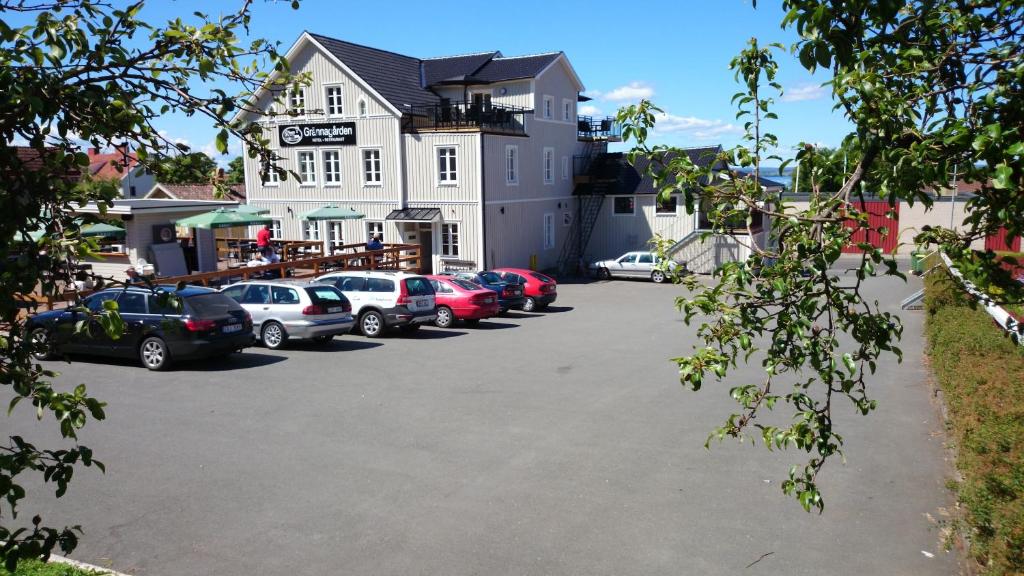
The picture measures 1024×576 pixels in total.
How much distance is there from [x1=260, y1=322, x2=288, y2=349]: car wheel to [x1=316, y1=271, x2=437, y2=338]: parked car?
247 cm

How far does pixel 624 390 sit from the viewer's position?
1400cm

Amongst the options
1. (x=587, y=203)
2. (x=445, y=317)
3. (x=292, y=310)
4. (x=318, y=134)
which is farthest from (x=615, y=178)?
(x=292, y=310)

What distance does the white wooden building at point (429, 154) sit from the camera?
33.0 metres

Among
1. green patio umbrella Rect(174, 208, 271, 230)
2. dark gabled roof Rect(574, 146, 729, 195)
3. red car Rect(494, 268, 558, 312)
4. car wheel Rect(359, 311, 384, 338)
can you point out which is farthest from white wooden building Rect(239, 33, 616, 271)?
car wheel Rect(359, 311, 384, 338)

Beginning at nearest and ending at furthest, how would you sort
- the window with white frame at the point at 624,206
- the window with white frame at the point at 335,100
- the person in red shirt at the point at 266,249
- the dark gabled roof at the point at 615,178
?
1. the person in red shirt at the point at 266,249
2. the window with white frame at the point at 335,100
3. the dark gabled roof at the point at 615,178
4. the window with white frame at the point at 624,206

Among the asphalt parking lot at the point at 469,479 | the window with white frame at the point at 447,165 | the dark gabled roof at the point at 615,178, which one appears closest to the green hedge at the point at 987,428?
the asphalt parking lot at the point at 469,479

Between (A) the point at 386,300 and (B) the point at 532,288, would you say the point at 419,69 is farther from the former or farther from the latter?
(A) the point at 386,300

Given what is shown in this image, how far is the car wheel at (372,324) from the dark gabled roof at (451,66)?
19.9 meters

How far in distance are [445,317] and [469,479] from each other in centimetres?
1271

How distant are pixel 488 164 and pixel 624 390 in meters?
20.0

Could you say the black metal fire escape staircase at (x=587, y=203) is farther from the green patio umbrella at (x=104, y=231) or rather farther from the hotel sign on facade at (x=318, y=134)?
the green patio umbrella at (x=104, y=231)

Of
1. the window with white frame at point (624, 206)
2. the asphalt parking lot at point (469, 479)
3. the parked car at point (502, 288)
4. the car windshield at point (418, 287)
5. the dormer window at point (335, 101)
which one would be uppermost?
the dormer window at point (335, 101)

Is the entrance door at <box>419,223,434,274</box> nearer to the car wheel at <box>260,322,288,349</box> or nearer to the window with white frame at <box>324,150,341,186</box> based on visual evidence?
the window with white frame at <box>324,150,341,186</box>

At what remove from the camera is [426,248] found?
3516 cm
